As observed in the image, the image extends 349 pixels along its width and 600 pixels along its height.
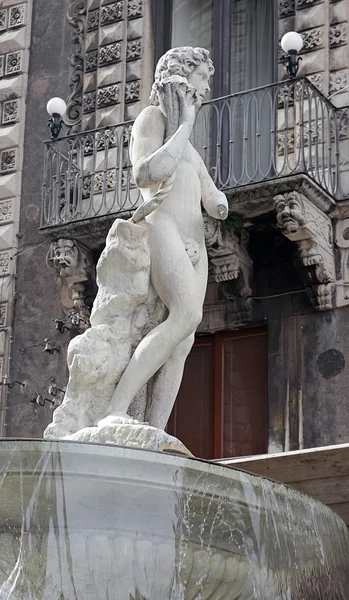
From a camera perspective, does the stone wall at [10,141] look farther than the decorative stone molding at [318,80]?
Yes

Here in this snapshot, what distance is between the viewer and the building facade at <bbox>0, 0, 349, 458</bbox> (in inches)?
606

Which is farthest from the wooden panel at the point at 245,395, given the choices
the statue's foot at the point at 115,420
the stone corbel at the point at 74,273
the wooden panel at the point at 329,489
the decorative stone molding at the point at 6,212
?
the statue's foot at the point at 115,420

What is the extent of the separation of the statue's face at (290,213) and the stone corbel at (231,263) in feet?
2.19

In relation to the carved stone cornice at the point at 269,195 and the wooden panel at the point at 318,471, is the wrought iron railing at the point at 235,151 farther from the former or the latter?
the wooden panel at the point at 318,471

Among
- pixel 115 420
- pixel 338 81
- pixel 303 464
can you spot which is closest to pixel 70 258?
pixel 338 81

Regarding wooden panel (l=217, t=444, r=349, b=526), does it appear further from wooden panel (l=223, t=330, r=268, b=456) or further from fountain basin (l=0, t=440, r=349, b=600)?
wooden panel (l=223, t=330, r=268, b=456)

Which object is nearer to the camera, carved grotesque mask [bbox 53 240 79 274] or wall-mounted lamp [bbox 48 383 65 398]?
carved grotesque mask [bbox 53 240 79 274]

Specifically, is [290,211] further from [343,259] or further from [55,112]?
[55,112]

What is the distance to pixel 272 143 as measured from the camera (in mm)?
15516

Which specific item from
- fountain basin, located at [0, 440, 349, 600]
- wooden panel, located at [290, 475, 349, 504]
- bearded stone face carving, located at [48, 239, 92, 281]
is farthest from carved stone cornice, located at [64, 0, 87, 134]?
fountain basin, located at [0, 440, 349, 600]

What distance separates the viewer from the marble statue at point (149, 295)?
33.6 ft

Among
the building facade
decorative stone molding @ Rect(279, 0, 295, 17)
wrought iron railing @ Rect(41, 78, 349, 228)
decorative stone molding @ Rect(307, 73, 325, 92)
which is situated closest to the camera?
the building facade

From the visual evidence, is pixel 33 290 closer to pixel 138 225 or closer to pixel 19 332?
pixel 19 332

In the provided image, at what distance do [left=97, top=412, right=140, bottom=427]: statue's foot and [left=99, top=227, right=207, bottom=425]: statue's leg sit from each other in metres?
0.05
